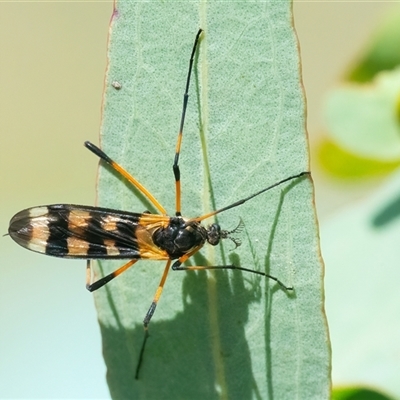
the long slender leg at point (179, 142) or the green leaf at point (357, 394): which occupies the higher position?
the long slender leg at point (179, 142)

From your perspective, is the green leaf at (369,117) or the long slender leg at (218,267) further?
the green leaf at (369,117)

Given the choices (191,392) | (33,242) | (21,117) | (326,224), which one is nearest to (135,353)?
(191,392)

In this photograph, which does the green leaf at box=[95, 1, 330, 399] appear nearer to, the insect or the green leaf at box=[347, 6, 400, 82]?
the insect

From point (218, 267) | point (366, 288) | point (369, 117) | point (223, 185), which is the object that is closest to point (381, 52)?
point (369, 117)

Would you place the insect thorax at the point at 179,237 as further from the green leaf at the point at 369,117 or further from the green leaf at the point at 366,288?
the green leaf at the point at 369,117

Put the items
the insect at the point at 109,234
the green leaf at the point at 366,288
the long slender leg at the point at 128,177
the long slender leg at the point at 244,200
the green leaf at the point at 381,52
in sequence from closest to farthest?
the long slender leg at the point at 244,200 → the long slender leg at the point at 128,177 → the green leaf at the point at 366,288 → the insect at the point at 109,234 → the green leaf at the point at 381,52

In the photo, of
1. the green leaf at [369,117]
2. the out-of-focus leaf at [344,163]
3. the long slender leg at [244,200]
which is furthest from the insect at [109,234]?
the out-of-focus leaf at [344,163]
